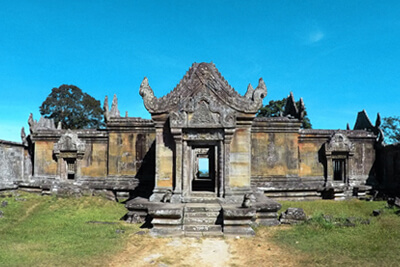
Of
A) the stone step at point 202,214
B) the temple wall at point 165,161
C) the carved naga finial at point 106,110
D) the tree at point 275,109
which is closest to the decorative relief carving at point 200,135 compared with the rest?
the temple wall at point 165,161

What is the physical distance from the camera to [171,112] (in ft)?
35.2

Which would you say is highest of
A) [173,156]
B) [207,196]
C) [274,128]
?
[274,128]

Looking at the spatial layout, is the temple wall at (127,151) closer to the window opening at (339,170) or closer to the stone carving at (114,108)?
the stone carving at (114,108)

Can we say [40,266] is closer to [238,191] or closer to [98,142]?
[238,191]

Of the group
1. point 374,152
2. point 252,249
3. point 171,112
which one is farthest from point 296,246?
point 374,152

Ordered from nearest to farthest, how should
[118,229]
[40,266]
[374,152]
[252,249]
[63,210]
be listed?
[40,266], [252,249], [118,229], [63,210], [374,152]

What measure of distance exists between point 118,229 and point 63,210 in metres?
4.44

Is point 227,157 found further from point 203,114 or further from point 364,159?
point 364,159

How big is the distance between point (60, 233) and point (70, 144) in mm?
8720

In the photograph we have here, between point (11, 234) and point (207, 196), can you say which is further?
point (207, 196)

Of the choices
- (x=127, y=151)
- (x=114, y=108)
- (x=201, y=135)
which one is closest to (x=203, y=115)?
(x=201, y=135)

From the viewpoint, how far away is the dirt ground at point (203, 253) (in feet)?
21.8

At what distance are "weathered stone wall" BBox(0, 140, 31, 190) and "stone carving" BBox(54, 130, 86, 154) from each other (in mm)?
3386

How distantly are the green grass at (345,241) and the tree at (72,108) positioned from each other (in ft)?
117
